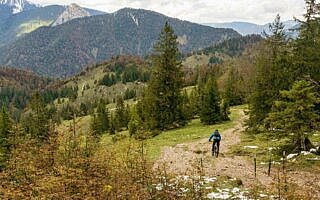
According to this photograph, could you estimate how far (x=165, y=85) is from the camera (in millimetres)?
47875

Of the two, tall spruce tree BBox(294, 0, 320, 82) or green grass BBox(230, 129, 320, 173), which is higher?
tall spruce tree BBox(294, 0, 320, 82)

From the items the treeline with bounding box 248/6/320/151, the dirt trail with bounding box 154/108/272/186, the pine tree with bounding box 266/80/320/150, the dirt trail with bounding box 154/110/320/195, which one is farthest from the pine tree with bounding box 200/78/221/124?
the pine tree with bounding box 266/80/320/150

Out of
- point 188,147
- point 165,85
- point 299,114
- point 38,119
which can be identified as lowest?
point 188,147

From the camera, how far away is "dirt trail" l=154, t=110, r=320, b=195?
22261mm

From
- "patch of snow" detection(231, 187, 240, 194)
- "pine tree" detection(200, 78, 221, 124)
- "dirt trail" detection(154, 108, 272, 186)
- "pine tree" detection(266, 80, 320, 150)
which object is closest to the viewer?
"patch of snow" detection(231, 187, 240, 194)

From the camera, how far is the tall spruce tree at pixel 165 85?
47.6 metres

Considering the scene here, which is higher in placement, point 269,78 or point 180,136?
point 269,78

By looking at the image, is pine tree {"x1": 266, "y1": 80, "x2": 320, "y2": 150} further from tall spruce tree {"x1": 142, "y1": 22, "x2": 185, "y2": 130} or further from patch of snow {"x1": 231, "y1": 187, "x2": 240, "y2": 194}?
tall spruce tree {"x1": 142, "y1": 22, "x2": 185, "y2": 130}

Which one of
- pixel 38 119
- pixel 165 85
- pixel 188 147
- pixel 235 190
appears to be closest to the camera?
pixel 235 190

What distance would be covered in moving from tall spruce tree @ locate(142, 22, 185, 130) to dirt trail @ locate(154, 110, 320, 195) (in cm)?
946

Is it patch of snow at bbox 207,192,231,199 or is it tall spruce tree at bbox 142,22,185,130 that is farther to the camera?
tall spruce tree at bbox 142,22,185,130

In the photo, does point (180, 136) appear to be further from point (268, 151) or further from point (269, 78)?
point (268, 151)

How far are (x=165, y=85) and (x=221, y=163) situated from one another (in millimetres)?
21294

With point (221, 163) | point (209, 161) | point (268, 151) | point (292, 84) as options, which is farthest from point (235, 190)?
point (292, 84)
